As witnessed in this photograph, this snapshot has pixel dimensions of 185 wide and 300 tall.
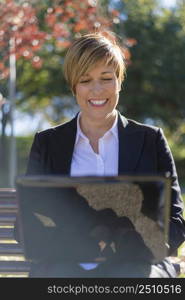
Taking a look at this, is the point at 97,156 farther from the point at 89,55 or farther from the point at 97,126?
the point at 89,55

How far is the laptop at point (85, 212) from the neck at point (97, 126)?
0.69 m

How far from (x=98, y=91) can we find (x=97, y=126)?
22 cm

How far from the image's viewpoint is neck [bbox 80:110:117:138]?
116 inches

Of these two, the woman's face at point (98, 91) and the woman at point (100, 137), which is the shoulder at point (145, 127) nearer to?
the woman at point (100, 137)

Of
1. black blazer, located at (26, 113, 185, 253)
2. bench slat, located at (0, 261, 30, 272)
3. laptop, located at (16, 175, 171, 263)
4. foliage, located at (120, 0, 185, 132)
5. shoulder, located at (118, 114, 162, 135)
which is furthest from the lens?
foliage, located at (120, 0, 185, 132)

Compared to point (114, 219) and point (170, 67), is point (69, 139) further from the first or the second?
point (170, 67)

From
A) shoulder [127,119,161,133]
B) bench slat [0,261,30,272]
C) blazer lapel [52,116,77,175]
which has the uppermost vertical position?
shoulder [127,119,161,133]

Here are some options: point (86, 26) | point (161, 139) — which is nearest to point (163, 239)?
point (161, 139)

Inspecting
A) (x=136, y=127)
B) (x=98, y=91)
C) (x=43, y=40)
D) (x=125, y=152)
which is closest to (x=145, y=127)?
(x=136, y=127)

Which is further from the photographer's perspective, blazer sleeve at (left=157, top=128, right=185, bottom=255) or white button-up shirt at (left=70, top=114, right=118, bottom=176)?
white button-up shirt at (left=70, top=114, right=118, bottom=176)

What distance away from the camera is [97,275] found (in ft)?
8.55

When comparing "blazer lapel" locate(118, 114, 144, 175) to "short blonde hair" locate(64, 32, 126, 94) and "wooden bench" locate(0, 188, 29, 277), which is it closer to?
"short blonde hair" locate(64, 32, 126, 94)

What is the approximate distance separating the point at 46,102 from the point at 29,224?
21011mm

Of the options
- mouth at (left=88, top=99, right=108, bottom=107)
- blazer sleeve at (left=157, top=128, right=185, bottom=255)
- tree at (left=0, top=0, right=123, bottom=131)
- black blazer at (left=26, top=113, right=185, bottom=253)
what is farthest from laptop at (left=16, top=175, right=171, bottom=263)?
tree at (left=0, top=0, right=123, bottom=131)
